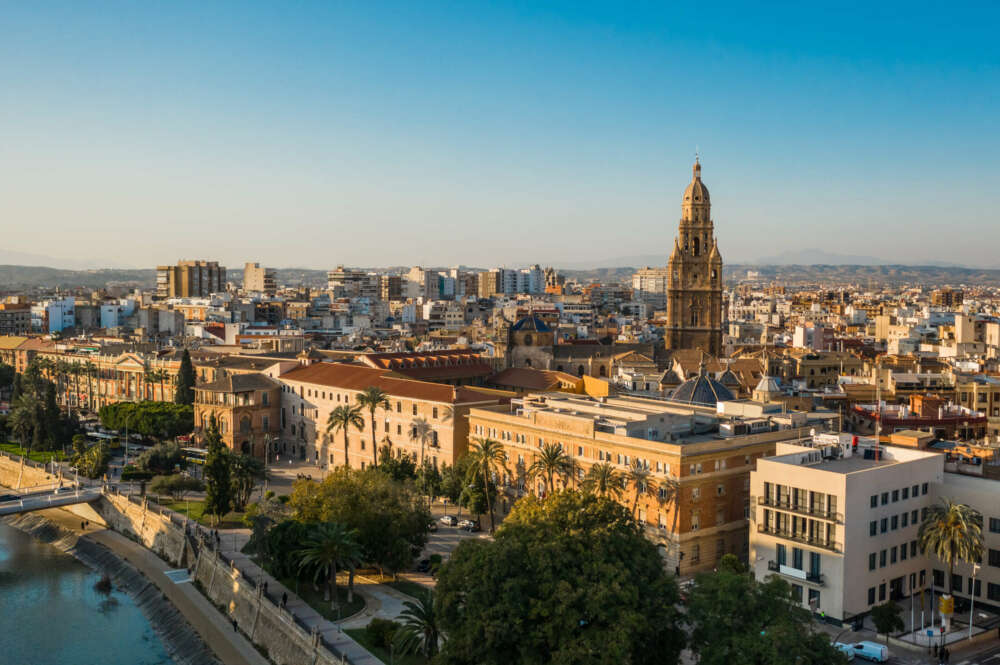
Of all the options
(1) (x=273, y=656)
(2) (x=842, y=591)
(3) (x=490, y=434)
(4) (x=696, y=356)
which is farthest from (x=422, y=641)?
(4) (x=696, y=356)

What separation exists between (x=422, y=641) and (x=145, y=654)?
848 inches

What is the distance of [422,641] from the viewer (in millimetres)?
44406

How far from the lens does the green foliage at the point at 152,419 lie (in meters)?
101

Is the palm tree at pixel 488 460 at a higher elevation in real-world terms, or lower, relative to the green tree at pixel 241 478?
higher

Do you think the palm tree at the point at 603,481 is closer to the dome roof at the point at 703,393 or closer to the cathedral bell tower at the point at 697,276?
the dome roof at the point at 703,393

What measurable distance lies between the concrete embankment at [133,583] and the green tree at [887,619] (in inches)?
1406

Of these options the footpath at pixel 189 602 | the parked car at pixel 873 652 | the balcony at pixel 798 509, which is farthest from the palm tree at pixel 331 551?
the parked car at pixel 873 652

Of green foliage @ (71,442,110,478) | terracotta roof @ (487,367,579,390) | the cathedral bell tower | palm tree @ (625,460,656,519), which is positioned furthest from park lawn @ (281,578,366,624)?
the cathedral bell tower

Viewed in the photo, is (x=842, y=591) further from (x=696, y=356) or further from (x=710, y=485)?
(x=696, y=356)

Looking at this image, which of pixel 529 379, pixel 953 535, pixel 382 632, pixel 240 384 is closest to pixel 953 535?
pixel 953 535

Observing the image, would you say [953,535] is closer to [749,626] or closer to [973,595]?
[973,595]

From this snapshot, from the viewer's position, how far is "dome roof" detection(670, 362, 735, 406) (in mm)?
78250

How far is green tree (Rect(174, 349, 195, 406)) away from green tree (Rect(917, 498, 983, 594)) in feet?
275

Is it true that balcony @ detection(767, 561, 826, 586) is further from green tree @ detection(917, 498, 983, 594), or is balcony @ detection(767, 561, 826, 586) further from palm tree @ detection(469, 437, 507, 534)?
palm tree @ detection(469, 437, 507, 534)
